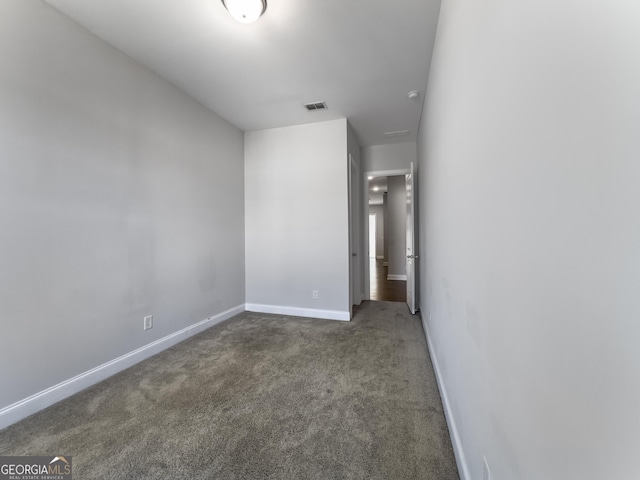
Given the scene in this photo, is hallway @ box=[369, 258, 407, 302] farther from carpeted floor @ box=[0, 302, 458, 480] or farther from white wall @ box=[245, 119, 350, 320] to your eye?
carpeted floor @ box=[0, 302, 458, 480]

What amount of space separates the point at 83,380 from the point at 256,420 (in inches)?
57.1

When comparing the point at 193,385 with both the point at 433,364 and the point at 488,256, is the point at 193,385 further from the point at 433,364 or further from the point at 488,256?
the point at 488,256

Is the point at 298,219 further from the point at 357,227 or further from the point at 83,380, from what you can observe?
the point at 83,380

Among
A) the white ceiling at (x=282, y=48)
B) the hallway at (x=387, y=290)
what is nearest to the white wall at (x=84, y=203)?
the white ceiling at (x=282, y=48)

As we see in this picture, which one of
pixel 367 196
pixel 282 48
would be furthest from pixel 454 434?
pixel 367 196

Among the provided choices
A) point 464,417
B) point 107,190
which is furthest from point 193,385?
point 464,417

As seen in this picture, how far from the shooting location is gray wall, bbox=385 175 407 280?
264 inches

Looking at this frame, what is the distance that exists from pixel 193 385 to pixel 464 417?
1.87 m

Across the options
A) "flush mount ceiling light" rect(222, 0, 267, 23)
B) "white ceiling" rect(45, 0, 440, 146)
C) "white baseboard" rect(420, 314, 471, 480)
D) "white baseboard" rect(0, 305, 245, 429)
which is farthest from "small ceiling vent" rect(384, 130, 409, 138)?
"white baseboard" rect(0, 305, 245, 429)

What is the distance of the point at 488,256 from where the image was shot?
2.97ft

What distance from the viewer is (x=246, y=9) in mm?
1702

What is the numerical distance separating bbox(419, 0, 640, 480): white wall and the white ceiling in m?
1.18

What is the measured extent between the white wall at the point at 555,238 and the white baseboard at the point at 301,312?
247 cm

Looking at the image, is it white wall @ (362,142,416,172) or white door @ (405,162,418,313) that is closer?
white door @ (405,162,418,313)
